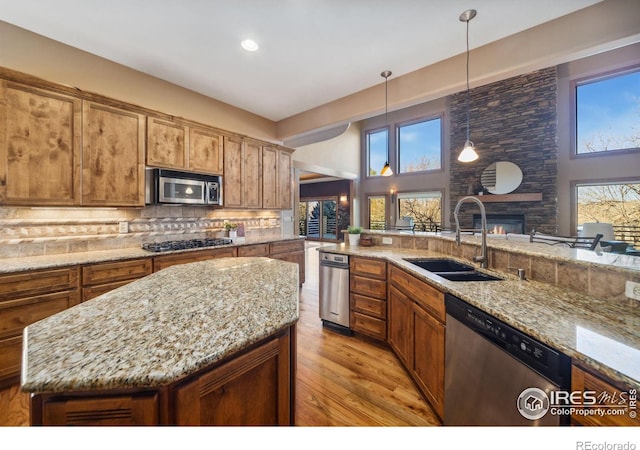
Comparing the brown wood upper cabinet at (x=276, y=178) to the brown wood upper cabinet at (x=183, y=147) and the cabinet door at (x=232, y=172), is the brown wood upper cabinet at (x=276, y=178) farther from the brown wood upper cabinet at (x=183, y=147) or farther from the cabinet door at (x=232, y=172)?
the brown wood upper cabinet at (x=183, y=147)

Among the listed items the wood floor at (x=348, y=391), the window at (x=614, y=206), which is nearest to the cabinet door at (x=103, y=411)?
the wood floor at (x=348, y=391)

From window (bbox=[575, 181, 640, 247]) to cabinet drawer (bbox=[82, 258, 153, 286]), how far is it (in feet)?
26.3

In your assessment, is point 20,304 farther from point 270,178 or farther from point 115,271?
point 270,178

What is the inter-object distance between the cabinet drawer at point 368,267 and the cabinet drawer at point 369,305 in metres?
0.24

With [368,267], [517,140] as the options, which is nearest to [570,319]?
[368,267]

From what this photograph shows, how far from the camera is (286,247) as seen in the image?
414 cm

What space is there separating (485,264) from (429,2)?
86.1 inches

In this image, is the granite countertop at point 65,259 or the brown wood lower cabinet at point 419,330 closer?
the brown wood lower cabinet at point 419,330

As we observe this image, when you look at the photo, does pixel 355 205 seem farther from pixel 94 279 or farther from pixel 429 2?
pixel 94 279

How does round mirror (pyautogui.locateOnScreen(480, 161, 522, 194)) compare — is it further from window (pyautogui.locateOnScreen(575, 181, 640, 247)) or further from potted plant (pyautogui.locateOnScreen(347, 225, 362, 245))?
potted plant (pyautogui.locateOnScreen(347, 225, 362, 245))

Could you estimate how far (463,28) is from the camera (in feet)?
7.77

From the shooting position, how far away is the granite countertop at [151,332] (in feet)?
2.13

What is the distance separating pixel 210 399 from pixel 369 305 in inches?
78.7
